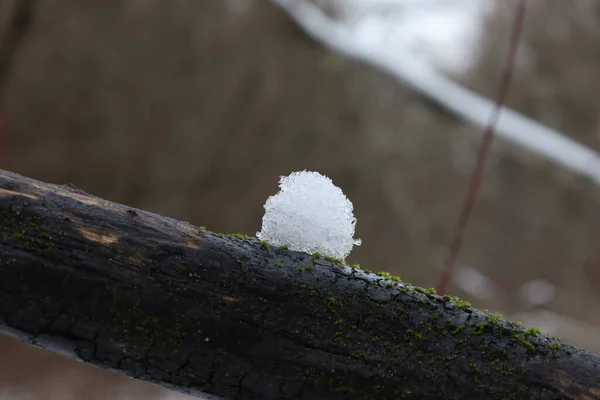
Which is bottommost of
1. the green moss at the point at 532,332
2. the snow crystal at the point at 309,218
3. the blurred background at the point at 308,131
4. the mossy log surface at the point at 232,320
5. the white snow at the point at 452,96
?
the mossy log surface at the point at 232,320

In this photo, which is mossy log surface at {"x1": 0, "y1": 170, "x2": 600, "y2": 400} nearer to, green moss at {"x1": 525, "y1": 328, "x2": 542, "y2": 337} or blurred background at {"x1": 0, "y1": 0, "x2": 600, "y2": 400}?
green moss at {"x1": 525, "y1": 328, "x2": 542, "y2": 337}

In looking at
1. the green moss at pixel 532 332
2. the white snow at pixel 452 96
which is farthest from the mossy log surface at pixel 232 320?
the white snow at pixel 452 96

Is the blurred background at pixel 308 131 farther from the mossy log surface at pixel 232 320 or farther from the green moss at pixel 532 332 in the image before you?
the green moss at pixel 532 332

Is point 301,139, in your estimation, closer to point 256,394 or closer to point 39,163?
point 39,163

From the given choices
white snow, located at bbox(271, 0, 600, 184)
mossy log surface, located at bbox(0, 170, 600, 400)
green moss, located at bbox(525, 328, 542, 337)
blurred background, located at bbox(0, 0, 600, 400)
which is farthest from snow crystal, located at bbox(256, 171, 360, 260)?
white snow, located at bbox(271, 0, 600, 184)

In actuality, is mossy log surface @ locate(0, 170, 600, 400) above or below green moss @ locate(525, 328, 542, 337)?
below
